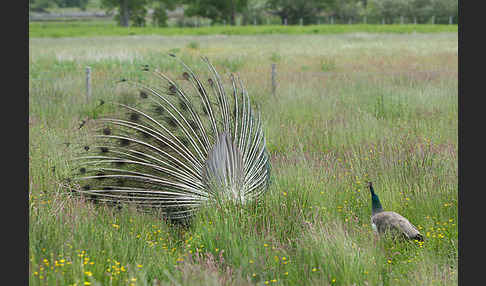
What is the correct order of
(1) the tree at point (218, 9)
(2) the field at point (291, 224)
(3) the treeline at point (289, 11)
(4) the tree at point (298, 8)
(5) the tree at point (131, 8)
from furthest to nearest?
(5) the tree at point (131, 8)
(4) the tree at point (298, 8)
(1) the tree at point (218, 9)
(3) the treeline at point (289, 11)
(2) the field at point (291, 224)

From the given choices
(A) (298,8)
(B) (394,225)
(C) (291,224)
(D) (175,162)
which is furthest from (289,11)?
(B) (394,225)

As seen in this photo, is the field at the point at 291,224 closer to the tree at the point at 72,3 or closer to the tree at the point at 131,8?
the tree at the point at 131,8

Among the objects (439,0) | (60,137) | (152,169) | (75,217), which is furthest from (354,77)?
(439,0)

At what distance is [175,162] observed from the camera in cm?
594

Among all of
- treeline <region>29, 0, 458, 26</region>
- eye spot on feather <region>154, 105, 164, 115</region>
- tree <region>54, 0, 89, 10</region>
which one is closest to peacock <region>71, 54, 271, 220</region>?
Result: eye spot on feather <region>154, 105, 164, 115</region>

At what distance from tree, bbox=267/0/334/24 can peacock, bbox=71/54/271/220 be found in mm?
77340

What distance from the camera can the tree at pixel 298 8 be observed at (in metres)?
81.0

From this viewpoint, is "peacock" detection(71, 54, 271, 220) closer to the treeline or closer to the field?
the field

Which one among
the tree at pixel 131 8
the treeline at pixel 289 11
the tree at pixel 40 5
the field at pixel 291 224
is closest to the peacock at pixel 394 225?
the field at pixel 291 224

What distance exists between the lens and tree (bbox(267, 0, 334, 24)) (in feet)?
266

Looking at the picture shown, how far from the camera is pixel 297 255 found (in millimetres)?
4727

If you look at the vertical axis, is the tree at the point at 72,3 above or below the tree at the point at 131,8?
above

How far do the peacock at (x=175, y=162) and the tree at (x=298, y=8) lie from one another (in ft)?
254

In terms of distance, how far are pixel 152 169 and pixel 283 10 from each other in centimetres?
7958
